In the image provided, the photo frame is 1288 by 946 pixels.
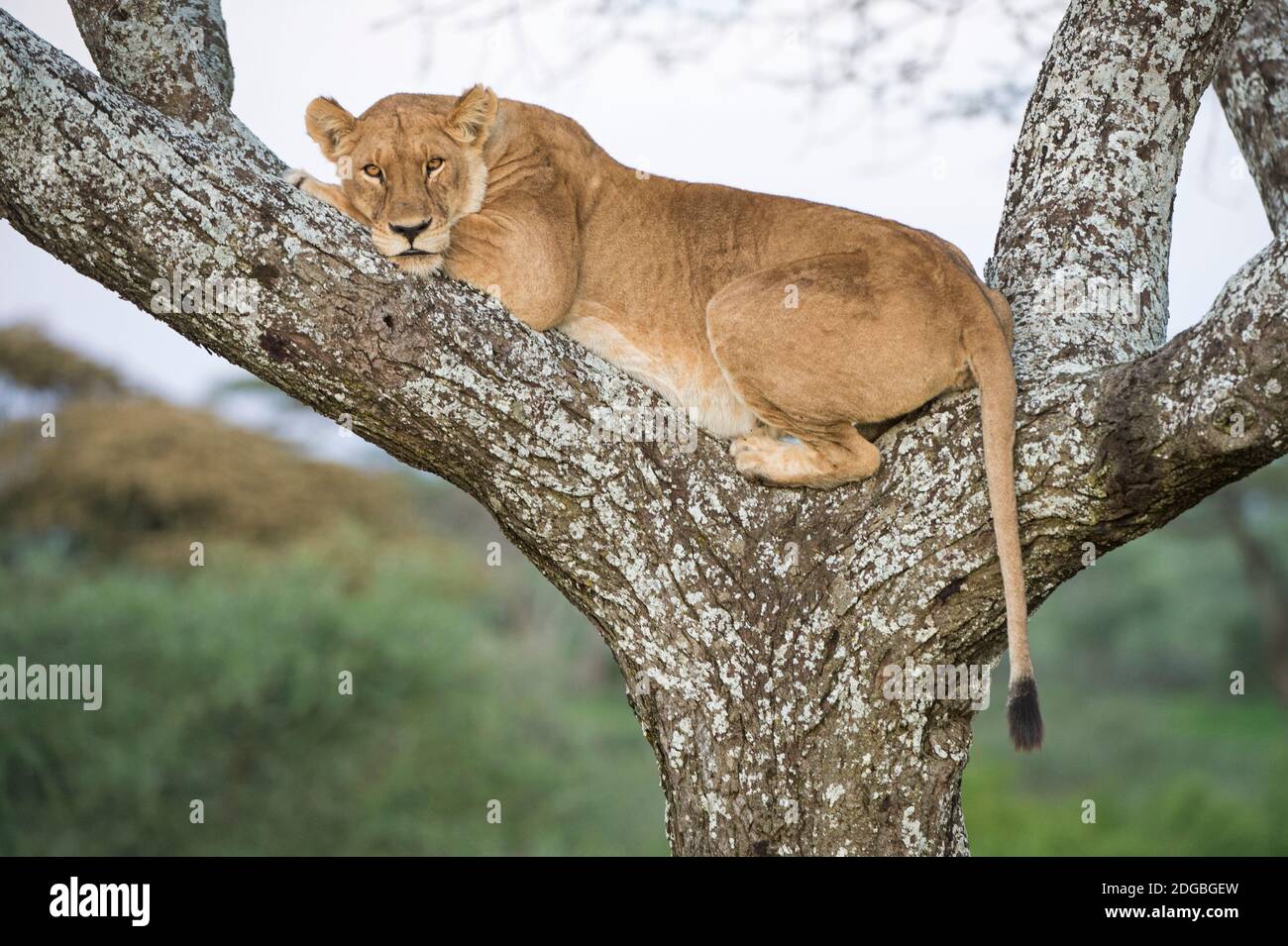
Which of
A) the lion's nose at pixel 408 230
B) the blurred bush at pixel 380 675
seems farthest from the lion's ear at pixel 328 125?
the blurred bush at pixel 380 675

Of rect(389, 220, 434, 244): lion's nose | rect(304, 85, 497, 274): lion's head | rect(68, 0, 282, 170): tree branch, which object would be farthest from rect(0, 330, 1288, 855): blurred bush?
rect(68, 0, 282, 170): tree branch

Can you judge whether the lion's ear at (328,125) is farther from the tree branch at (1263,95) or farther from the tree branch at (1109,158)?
the tree branch at (1263,95)

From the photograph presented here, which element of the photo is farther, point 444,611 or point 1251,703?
point 1251,703

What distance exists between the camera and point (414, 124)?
405cm

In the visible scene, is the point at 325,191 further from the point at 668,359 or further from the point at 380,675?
the point at 380,675

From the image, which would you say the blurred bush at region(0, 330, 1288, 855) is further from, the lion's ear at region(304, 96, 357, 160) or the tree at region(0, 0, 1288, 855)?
the lion's ear at region(304, 96, 357, 160)

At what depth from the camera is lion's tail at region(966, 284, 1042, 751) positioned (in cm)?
310

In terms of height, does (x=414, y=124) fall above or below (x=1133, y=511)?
above

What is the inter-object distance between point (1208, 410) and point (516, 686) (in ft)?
40.1

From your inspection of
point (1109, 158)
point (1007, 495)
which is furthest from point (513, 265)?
point (1109, 158)

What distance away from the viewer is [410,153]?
13.0ft

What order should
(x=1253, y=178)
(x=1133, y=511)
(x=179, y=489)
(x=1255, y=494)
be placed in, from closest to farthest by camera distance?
1. (x=1133, y=511)
2. (x=1253, y=178)
3. (x=179, y=489)
4. (x=1255, y=494)
